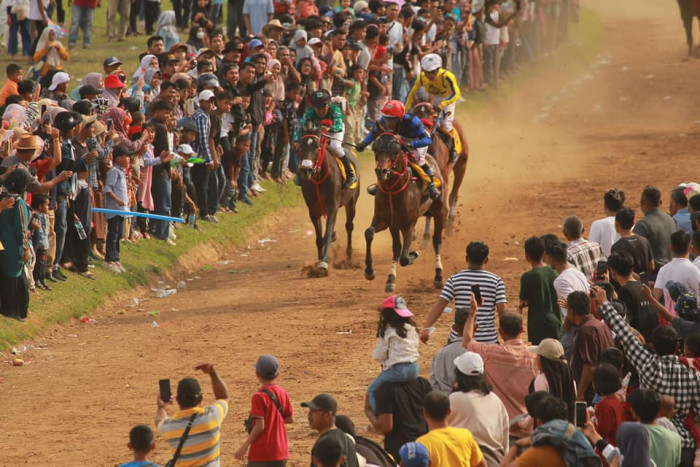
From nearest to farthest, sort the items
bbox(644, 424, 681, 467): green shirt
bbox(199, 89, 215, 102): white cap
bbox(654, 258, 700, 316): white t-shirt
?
bbox(644, 424, 681, 467): green shirt
bbox(654, 258, 700, 316): white t-shirt
bbox(199, 89, 215, 102): white cap

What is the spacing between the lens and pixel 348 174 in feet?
69.3

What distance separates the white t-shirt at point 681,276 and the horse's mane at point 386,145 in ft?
22.4

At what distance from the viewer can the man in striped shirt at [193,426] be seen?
8.70m

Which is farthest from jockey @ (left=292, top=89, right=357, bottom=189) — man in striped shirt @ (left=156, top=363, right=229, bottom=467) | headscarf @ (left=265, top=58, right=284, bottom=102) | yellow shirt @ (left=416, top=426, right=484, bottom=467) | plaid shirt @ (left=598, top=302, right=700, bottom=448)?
yellow shirt @ (left=416, top=426, right=484, bottom=467)

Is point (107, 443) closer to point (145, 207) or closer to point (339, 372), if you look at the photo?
point (339, 372)

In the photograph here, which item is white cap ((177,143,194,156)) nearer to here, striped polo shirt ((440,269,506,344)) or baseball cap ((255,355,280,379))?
striped polo shirt ((440,269,506,344))

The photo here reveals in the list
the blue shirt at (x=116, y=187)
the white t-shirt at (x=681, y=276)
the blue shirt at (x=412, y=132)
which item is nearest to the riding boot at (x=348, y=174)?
the blue shirt at (x=412, y=132)

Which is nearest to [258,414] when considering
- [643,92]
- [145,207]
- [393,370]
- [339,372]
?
[393,370]

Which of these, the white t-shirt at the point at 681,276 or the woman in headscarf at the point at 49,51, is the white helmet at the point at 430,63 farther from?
the white t-shirt at the point at 681,276

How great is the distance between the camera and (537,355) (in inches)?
401

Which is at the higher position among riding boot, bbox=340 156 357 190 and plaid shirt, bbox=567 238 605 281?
plaid shirt, bbox=567 238 605 281

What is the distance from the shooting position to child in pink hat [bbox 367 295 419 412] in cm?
984

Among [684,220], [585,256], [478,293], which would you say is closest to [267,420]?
[478,293]

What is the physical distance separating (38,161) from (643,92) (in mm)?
27298
